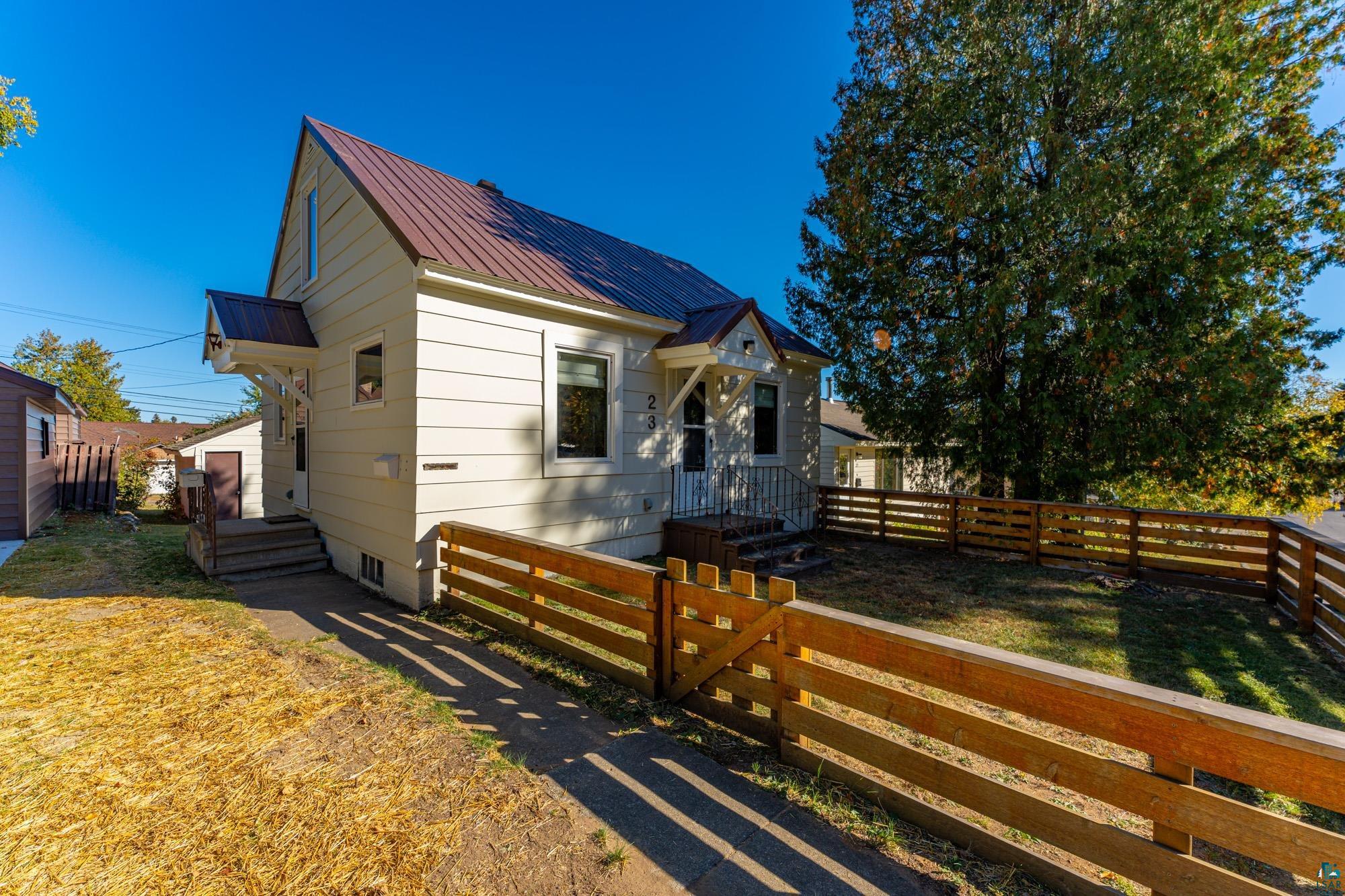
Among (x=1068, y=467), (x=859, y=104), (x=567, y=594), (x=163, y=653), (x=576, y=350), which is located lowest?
(x=163, y=653)

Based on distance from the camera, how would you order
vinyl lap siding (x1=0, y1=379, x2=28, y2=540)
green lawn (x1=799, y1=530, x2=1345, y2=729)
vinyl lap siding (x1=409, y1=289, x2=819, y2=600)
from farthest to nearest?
vinyl lap siding (x1=0, y1=379, x2=28, y2=540) → vinyl lap siding (x1=409, y1=289, x2=819, y2=600) → green lawn (x1=799, y1=530, x2=1345, y2=729)

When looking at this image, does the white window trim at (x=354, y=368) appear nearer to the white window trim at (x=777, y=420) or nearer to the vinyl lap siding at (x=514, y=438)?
the vinyl lap siding at (x=514, y=438)

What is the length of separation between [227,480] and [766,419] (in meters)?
17.9

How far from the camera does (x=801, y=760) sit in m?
2.78

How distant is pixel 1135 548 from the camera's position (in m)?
7.35

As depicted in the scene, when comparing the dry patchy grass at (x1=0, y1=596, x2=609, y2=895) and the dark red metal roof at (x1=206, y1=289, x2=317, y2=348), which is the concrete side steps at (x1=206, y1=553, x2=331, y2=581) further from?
the dark red metal roof at (x1=206, y1=289, x2=317, y2=348)

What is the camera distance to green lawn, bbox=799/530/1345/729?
4133 millimetres

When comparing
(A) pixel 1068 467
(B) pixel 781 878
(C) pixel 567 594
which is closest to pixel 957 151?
(A) pixel 1068 467

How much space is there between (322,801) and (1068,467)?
9.95 m

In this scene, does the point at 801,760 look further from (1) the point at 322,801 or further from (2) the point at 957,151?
(2) the point at 957,151

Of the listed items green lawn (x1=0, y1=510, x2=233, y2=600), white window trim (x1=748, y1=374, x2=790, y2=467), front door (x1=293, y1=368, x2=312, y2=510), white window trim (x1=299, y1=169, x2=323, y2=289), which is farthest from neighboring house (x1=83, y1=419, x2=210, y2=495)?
white window trim (x1=748, y1=374, x2=790, y2=467)

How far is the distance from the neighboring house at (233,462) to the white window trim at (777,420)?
53.1 feet

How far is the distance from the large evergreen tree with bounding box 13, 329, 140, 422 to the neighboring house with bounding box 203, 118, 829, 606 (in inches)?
1635

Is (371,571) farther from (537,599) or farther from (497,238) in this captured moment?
(497,238)
